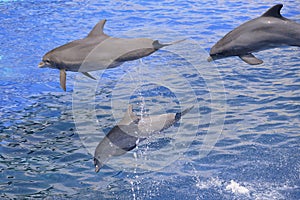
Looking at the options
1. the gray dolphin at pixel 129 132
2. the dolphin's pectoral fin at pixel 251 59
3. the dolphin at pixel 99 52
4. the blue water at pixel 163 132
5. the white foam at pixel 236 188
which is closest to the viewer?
the dolphin at pixel 99 52

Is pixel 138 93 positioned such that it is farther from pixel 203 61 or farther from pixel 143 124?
pixel 143 124

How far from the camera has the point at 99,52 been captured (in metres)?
4.48

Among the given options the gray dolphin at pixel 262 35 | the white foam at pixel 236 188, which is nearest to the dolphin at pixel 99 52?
the gray dolphin at pixel 262 35

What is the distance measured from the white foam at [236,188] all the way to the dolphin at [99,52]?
74.8 inches

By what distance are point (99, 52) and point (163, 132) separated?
8.71 feet

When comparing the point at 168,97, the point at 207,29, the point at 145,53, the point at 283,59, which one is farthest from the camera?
the point at 207,29

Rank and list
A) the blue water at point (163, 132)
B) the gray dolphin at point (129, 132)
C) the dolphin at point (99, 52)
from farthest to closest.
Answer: the blue water at point (163, 132)
the gray dolphin at point (129, 132)
the dolphin at point (99, 52)

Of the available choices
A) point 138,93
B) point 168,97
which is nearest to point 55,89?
point 138,93

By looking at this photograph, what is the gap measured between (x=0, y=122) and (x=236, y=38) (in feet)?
13.2

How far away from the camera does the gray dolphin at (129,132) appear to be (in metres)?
4.44

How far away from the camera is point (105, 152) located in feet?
15.1

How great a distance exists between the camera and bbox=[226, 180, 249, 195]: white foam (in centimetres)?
533

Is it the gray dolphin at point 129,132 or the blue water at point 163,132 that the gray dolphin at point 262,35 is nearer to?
the gray dolphin at point 129,132

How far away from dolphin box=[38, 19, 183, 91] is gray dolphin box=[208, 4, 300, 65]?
0.83 metres
